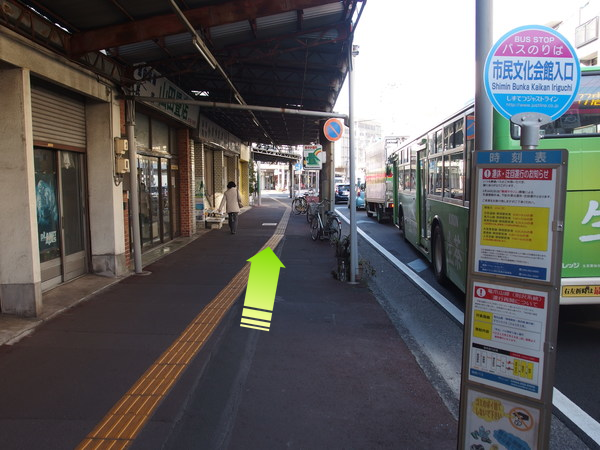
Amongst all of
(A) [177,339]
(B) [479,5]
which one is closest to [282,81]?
(A) [177,339]

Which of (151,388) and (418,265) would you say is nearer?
(151,388)

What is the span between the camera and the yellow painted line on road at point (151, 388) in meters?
3.24

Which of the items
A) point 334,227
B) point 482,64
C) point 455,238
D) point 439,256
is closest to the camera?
point 482,64

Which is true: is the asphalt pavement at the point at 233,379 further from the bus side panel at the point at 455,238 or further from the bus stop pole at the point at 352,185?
the bus side panel at the point at 455,238

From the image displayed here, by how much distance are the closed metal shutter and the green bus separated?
587cm

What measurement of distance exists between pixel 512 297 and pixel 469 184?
13.2 ft

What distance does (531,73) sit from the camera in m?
2.98

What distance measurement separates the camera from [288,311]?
257 inches

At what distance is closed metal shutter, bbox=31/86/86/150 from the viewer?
21.6 ft

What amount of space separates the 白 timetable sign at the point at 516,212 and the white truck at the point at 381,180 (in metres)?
14.8

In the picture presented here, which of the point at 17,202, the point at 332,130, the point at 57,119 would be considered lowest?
the point at 17,202

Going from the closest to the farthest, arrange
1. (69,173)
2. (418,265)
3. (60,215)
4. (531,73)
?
(531,73) → (60,215) → (69,173) → (418,265)

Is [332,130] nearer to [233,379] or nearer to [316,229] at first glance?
[316,229]

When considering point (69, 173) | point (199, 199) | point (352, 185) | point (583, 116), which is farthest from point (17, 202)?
point (199, 199)
